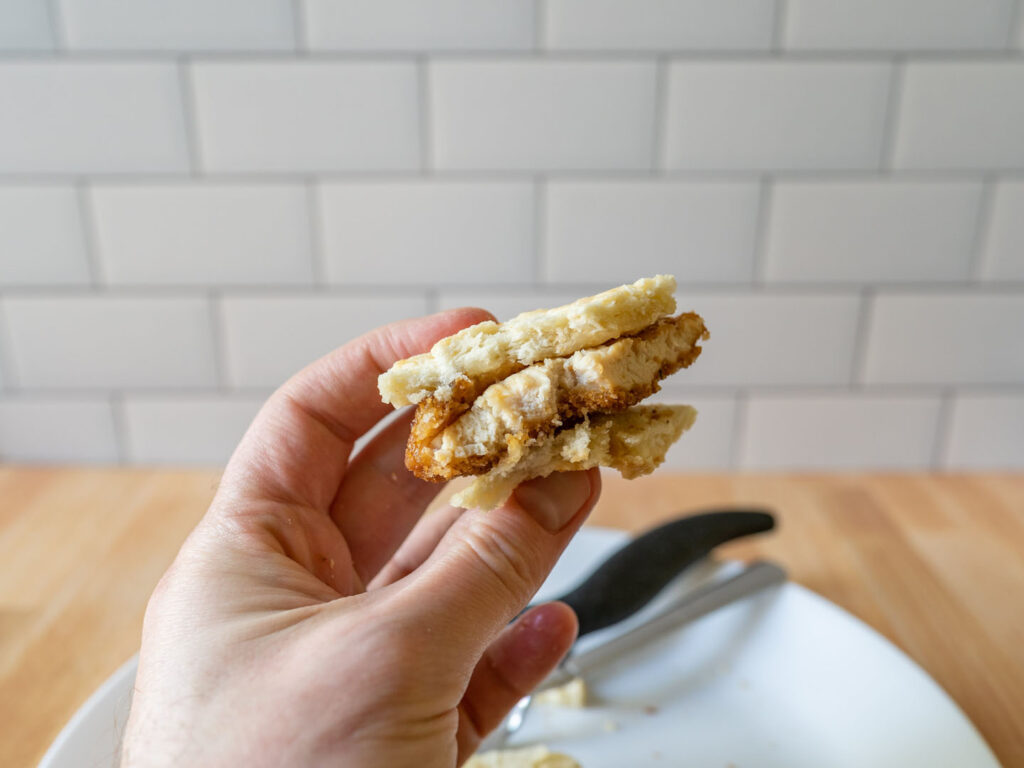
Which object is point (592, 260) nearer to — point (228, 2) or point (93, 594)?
point (228, 2)

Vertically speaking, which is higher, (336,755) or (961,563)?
(336,755)

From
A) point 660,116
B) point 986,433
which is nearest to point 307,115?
point 660,116

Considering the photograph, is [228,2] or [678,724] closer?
[678,724]

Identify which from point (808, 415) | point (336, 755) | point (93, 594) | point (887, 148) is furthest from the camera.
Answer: point (808, 415)

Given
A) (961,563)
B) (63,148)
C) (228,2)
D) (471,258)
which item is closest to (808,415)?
(961,563)

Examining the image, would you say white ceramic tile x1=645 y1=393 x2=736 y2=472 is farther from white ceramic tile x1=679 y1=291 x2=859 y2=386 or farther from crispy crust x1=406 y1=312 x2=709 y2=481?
crispy crust x1=406 y1=312 x2=709 y2=481

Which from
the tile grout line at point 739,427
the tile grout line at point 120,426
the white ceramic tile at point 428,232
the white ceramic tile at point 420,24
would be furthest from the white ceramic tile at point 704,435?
the tile grout line at point 120,426

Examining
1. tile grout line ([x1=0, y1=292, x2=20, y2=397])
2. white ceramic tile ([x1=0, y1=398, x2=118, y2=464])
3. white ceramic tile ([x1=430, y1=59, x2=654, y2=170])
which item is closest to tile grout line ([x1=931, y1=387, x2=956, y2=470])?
white ceramic tile ([x1=430, y1=59, x2=654, y2=170])

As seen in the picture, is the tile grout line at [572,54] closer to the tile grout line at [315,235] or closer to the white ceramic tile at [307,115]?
the white ceramic tile at [307,115]
